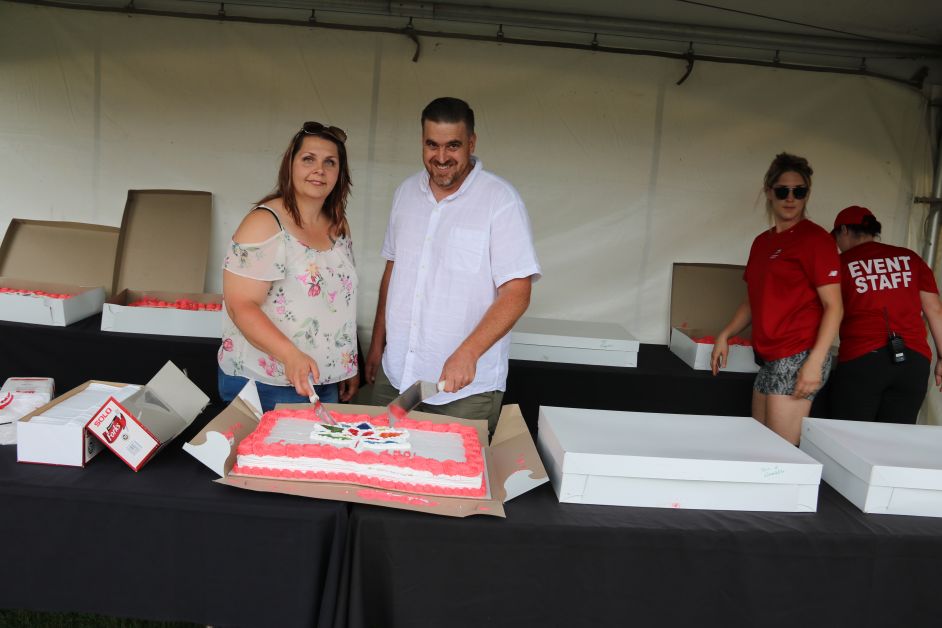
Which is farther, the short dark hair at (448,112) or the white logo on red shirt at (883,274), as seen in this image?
the white logo on red shirt at (883,274)

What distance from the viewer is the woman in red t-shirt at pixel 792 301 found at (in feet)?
8.39

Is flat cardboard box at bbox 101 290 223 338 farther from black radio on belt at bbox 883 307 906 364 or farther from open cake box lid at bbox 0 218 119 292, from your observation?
black radio on belt at bbox 883 307 906 364

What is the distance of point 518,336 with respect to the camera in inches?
130

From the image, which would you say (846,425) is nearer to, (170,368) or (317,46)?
(170,368)

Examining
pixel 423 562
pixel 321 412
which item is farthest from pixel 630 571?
pixel 321 412

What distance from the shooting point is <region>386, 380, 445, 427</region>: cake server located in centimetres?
168

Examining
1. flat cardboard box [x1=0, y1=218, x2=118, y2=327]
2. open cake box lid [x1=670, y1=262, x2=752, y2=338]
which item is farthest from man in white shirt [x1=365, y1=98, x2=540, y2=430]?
flat cardboard box [x1=0, y1=218, x2=118, y2=327]

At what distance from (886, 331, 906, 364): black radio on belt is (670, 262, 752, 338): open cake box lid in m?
1.08

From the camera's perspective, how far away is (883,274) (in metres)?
2.84

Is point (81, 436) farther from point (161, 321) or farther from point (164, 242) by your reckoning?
point (164, 242)

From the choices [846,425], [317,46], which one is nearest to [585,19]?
[317,46]

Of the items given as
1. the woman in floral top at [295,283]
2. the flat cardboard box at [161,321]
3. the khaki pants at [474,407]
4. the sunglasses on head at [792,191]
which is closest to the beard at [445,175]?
the woman in floral top at [295,283]

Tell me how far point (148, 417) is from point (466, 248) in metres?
0.97

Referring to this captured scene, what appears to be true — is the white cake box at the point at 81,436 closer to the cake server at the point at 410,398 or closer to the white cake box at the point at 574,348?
the cake server at the point at 410,398
